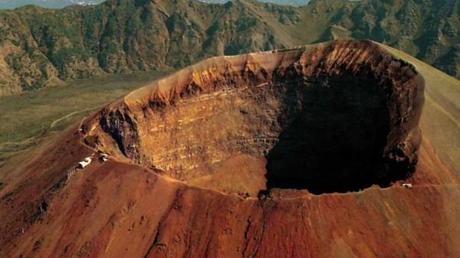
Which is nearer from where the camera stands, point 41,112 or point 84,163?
point 84,163

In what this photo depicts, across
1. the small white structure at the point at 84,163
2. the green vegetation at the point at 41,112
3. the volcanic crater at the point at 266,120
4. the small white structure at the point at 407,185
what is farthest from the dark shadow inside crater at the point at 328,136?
the green vegetation at the point at 41,112

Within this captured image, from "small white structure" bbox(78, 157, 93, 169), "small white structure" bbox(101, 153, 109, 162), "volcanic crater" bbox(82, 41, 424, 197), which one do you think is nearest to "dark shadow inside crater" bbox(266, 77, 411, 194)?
"volcanic crater" bbox(82, 41, 424, 197)

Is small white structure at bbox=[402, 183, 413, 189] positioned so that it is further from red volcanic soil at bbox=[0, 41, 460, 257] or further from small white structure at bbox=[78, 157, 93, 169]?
small white structure at bbox=[78, 157, 93, 169]

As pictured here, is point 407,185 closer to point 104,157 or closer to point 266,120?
point 104,157

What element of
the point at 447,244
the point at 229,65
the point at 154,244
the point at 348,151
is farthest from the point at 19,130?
the point at 447,244

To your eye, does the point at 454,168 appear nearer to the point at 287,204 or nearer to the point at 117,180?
the point at 287,204

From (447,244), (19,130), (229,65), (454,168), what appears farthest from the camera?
(19,130)

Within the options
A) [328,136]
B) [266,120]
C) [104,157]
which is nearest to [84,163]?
[104,157]
